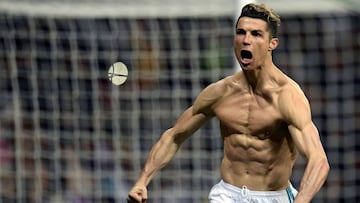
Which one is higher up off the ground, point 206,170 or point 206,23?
point 206,23

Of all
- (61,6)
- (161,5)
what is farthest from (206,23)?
(61,6)

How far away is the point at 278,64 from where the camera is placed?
8414mm

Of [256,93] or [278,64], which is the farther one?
[278,64]

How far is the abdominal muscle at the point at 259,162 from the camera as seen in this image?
5348 millimetres

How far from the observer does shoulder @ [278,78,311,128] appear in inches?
201

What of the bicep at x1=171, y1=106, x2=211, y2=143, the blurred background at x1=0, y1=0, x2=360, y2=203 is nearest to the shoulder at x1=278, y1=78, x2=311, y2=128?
the bicep at x1=171, y1=106, x2=211, y2=143

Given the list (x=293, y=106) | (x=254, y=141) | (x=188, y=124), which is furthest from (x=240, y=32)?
(x=188, y=124)

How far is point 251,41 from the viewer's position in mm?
5086

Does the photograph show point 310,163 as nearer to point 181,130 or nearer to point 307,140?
point 307,140

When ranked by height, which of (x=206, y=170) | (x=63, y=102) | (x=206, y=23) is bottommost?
(x=206, y=170)

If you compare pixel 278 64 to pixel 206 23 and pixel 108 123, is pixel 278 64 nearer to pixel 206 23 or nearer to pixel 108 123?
pixel 206 23

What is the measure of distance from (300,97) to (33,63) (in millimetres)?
3662

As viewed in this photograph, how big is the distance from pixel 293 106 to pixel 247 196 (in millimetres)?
487

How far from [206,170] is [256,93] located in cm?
332
